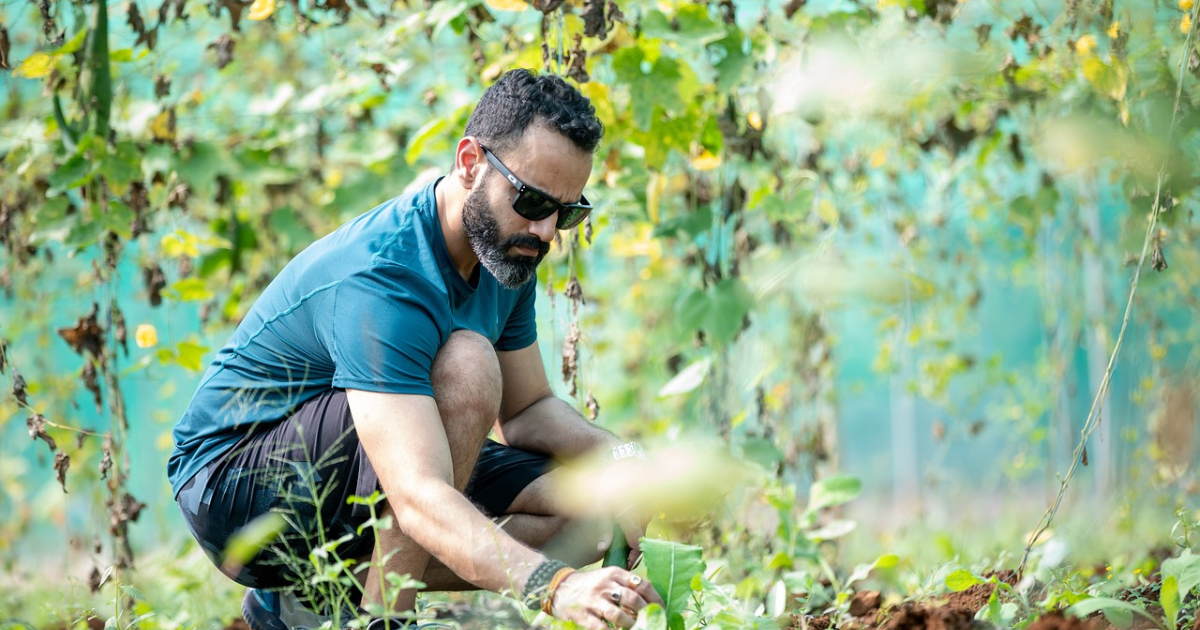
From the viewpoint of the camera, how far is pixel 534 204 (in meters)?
2.25

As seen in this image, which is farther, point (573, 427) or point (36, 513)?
point (36, 513)

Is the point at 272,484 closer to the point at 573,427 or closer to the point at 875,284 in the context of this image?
the point at 573,427

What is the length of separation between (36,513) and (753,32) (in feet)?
12.9

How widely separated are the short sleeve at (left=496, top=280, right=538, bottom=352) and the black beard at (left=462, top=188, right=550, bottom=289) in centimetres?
36

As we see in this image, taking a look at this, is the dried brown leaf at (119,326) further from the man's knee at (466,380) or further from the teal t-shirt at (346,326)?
the man's knee at (466,380)

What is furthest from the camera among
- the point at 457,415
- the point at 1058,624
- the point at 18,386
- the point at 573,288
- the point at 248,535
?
the point at 573,288

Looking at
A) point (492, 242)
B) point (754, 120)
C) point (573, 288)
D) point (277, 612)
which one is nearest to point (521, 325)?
point (573, 288)

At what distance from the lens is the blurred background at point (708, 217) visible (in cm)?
288

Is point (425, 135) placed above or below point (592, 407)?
above

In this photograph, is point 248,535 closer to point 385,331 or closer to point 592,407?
point 385,331

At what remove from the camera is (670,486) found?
2.15 m

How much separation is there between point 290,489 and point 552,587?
65cm

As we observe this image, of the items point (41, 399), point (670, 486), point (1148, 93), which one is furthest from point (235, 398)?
point (41, 399)

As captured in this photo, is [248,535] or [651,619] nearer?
[651,619]
